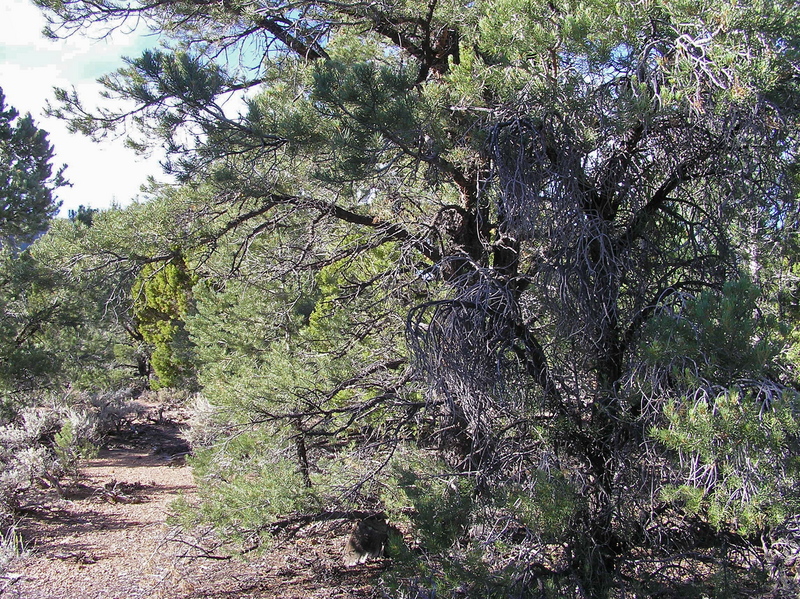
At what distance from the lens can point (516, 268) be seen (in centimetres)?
499

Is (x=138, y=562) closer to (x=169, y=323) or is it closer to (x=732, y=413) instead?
(x=732, y=413)

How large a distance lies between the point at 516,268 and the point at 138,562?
470 cm

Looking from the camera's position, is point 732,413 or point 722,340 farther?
point 722,340

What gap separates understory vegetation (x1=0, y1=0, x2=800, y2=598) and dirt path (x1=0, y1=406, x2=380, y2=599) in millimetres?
858

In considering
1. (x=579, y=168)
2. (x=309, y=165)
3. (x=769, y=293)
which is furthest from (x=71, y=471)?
(x=769, y=293)

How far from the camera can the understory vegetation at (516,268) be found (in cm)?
324

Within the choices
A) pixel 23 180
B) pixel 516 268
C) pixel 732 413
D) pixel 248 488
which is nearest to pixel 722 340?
pixel 732 413

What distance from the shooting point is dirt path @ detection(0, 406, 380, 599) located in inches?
Answer: 212

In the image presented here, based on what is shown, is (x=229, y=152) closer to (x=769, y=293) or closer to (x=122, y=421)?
(x=769, y=293)

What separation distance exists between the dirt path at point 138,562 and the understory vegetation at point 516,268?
86 cm

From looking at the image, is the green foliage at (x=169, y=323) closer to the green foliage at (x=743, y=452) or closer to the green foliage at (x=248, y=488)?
the green foliage at (x=248, y=488)

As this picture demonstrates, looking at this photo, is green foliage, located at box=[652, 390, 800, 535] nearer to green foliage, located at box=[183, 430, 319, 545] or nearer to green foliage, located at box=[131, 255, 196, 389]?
green foliage, located at box=[183, 430, 319, 545]

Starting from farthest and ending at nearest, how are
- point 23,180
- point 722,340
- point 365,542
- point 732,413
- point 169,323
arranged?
point 169,323 < point 23,180 < point 365,542 < point 722,340 < point 732,413

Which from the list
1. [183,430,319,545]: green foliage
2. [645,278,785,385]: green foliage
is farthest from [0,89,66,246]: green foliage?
[645,278,785,385]: green foliage
